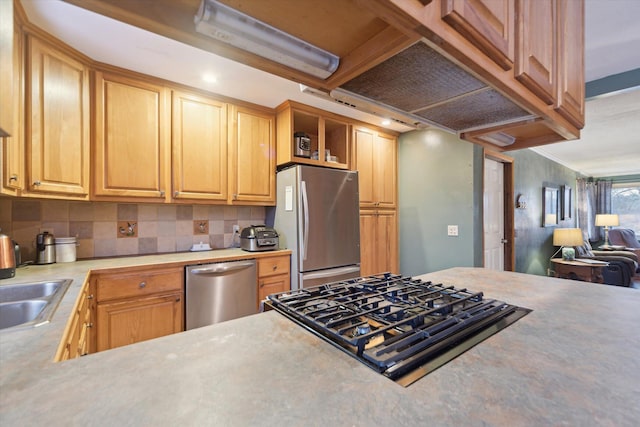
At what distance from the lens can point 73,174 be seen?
183 centimetres

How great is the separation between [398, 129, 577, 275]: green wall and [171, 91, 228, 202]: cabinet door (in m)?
2.18

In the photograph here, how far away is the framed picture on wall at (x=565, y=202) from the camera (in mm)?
5621

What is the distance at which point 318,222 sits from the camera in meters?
2.61

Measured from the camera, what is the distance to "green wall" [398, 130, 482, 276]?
112 inches

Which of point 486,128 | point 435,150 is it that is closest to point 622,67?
point 435,150

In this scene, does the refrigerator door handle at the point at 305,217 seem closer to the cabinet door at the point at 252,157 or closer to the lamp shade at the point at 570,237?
the cabinet door at the point at 252,157

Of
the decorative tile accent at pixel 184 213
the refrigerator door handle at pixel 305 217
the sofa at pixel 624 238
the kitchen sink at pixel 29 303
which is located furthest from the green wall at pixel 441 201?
the sofa at pixel 624 238

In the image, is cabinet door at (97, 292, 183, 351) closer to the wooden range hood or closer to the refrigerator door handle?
the refrigerator door handle

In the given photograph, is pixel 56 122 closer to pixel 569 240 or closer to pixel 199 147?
pixel 199 147

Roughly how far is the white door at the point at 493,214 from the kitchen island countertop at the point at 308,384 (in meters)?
2.68

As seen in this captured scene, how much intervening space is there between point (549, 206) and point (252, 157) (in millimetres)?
5455

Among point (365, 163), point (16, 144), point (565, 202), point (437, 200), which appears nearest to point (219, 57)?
point (16, 144)

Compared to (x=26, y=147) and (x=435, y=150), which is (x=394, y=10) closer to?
(x=26, y=147)

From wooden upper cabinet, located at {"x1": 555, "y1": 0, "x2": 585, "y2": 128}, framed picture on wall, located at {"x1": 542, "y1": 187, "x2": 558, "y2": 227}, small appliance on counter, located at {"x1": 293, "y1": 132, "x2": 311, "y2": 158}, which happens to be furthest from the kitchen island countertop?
framed picture on wall, located at {"x1": 542, "y1": 187, "x2": 558, "y2": 227}
